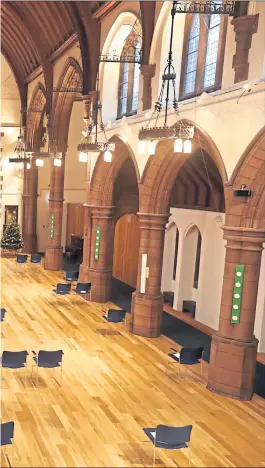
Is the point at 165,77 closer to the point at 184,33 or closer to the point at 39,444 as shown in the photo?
the point at 184,33

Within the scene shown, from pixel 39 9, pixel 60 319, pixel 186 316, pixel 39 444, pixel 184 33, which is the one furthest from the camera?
pixel 39 9

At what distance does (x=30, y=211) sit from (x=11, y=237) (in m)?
2.63

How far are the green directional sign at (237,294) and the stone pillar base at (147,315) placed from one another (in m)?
4.03

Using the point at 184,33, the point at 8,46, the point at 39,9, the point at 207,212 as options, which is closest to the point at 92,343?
the point at 207,212

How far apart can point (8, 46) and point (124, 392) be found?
21.8 meters

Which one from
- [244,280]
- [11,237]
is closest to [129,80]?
[244,280]

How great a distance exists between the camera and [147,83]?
1417 cm

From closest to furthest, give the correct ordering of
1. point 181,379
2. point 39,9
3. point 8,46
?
point 181,379, point 39,9, point 8,46

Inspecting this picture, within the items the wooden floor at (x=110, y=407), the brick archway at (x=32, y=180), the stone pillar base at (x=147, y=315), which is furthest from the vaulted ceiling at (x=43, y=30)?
the wooden floor at (x=110, y=407)

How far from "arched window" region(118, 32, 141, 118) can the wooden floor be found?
7128mm

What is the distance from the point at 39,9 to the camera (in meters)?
19.9

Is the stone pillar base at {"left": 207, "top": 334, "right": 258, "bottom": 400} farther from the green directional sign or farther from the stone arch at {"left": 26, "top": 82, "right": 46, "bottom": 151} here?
the stone arch at {"left": 26, "top": 82, "right": 46, "bottom": 151}

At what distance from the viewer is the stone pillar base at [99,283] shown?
1808 centimetres

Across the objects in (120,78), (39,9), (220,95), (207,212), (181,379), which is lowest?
(181,379)
